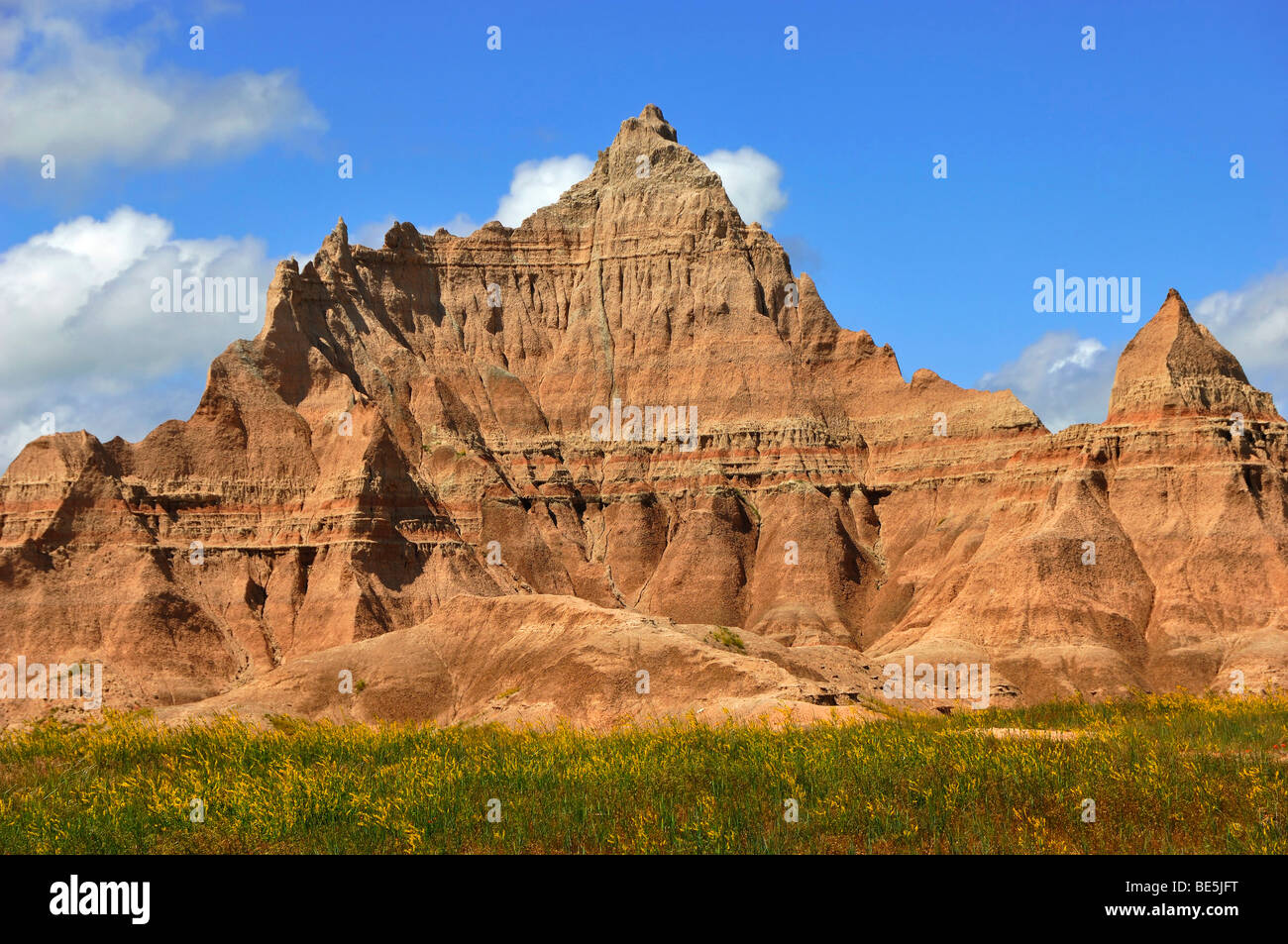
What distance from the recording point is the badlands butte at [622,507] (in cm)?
6053

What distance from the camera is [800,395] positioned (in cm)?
11519

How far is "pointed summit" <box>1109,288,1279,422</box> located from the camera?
85.6m

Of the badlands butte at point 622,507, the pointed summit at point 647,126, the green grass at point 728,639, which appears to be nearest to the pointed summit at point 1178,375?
the badlands butte at point 622,507

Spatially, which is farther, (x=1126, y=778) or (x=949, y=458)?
(x=949, y=458)

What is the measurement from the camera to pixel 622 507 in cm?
11162

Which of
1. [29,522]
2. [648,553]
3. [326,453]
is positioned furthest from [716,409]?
[29,522]

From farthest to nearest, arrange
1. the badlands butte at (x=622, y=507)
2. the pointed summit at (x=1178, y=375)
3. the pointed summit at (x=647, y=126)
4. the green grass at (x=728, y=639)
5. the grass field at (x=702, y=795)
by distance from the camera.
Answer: the pointed summit at (x=647, y=126), the pointed summit at (x=1178, y=375), the badlands butte at (x=622, y=507), the green grass at (x=728, y=639), the grass field at (x=702, y=795)

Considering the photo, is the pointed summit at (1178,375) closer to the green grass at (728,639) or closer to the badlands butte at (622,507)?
the badlands butte at (622,507)

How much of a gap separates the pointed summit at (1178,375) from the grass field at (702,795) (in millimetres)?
59283

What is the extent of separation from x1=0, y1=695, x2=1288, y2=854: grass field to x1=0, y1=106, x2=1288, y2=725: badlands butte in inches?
571

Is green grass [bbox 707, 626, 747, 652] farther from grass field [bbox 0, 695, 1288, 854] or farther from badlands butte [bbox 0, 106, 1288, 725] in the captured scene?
grass field [bbox 0, 695, 1288, 854]

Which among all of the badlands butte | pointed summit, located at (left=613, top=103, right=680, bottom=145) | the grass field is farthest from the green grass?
pointed summit, located at (left=613, top=103, right=680, bottom=145)
